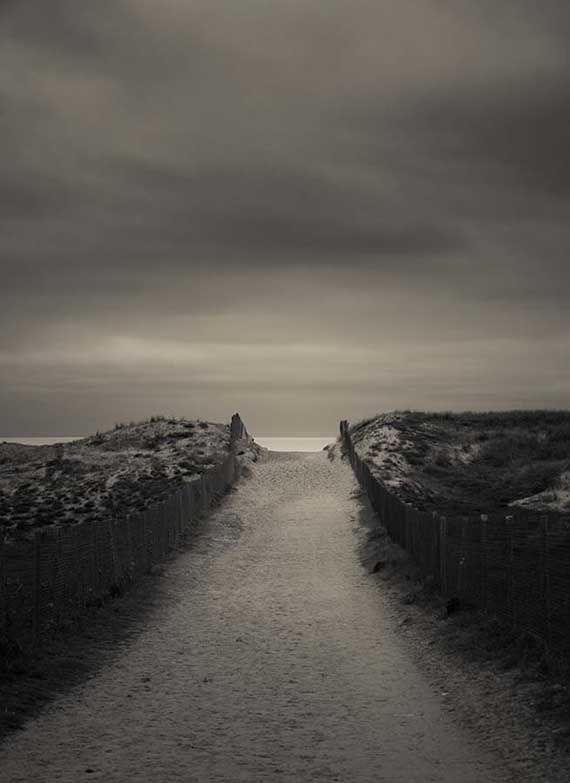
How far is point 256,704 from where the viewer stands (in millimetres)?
12359

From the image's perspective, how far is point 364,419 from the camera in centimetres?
7744

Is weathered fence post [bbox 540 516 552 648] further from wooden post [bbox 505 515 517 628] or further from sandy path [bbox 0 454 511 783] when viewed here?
sandy path [bbox 0 454 511 783]

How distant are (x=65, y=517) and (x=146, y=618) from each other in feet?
107

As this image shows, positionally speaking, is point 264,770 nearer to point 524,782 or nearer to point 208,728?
point 208,728

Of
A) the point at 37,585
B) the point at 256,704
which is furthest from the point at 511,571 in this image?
the point at 37,585

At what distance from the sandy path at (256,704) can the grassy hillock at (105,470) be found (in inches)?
1018

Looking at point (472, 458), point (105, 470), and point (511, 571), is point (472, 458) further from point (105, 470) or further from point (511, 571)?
point (511, 571)

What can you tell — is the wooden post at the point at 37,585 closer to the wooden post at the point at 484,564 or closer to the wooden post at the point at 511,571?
the wooden post at the point at 511,571

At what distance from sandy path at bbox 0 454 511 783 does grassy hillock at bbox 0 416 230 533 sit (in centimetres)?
2586

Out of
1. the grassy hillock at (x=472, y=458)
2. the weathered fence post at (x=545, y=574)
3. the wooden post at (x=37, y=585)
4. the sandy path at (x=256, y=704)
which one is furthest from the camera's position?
the grassy hillock at (x=472, y=458)

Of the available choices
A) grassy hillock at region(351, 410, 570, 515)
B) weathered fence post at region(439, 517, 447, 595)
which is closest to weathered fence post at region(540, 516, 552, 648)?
weathered fence post at region(439, 517, 447, 595)

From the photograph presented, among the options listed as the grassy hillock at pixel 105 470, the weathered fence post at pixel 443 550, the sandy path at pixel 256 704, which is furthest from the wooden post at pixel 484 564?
the grassy hillock at pixel 105 470

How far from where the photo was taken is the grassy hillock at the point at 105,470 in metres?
50.9

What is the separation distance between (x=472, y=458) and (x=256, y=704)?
55.3 m
